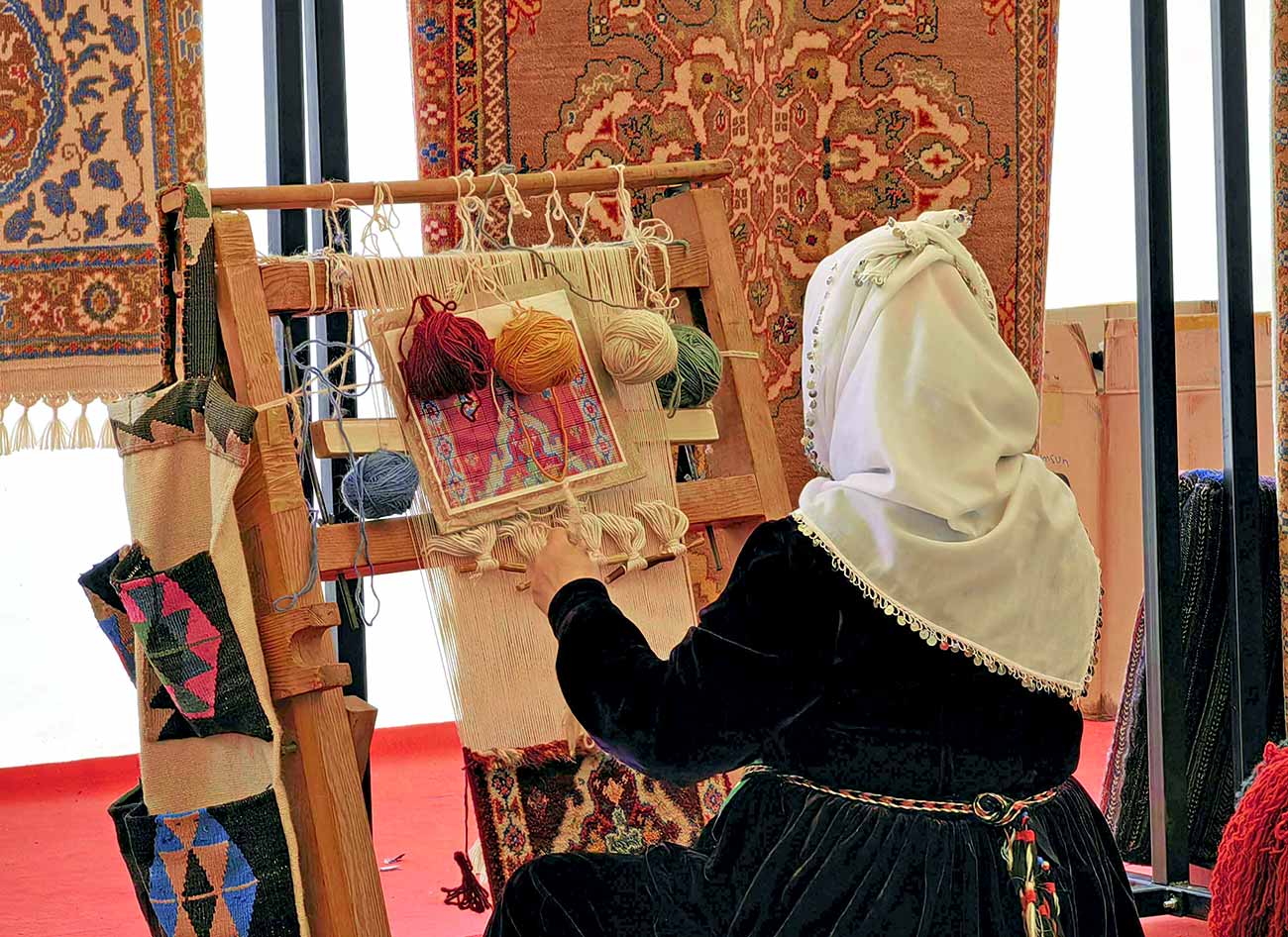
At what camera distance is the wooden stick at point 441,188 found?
1.81m

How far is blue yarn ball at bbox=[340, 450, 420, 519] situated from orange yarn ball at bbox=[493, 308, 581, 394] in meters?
0.18

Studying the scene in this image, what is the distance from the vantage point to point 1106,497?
4.62 metres

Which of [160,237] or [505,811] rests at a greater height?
[160,237]

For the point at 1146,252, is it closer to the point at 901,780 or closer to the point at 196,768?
the point at 901,780

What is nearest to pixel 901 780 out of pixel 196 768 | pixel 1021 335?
pixel 196 768

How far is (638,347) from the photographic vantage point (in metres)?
1.93

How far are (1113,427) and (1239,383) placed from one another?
178cm

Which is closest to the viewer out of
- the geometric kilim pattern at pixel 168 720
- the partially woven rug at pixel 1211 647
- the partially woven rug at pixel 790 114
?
the geometric kilim pattern at pixel 168 720

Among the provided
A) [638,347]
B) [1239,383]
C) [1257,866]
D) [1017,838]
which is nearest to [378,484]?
[638,347]

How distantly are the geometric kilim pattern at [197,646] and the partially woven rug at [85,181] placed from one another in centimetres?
55

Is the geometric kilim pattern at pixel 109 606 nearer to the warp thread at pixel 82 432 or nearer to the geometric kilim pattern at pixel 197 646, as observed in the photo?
the geometric kilim pattern at pixel 197 646

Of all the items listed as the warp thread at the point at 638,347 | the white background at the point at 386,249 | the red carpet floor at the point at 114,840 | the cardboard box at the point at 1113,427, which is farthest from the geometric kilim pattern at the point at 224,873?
the cardboard box at the point at 1113,427

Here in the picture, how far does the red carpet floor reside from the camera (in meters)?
2.80

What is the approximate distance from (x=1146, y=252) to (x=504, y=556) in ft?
5.16
